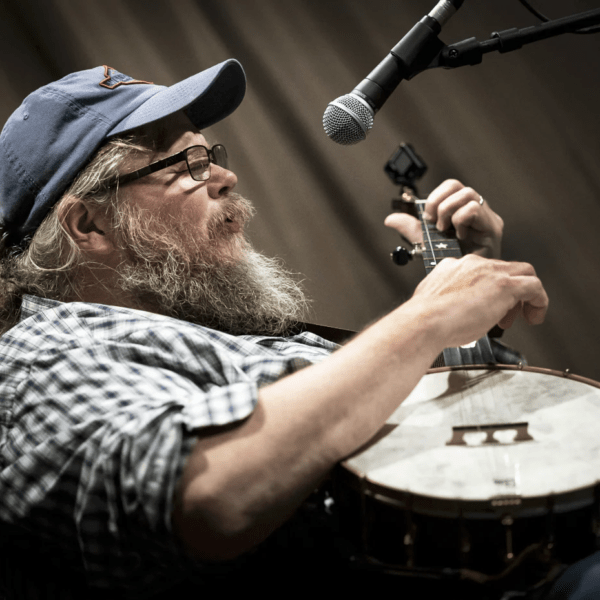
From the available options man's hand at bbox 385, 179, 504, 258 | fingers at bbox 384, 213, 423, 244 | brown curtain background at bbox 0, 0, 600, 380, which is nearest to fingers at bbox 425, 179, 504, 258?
man's hand at bbox 385, 179, 504, 258

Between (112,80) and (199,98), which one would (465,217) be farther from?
(112,80)

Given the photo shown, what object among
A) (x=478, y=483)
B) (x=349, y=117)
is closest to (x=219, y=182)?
(x=349, y=117)

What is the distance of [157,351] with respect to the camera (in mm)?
872

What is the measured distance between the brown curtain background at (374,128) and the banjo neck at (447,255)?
40 cm

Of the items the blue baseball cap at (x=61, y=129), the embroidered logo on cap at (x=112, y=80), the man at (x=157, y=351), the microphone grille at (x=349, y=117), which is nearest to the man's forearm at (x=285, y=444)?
the man at (x=157, y=351)

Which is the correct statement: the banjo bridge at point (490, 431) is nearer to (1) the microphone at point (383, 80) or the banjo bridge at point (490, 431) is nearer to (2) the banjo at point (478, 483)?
(2) the banjo at point (478, 483)

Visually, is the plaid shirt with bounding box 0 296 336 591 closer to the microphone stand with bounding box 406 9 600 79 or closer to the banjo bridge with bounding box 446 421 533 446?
the banjo bridge with bounding box 446 421 533 446

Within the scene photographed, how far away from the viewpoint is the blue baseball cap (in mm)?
1275

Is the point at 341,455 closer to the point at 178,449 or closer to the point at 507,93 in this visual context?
the point at 178,449

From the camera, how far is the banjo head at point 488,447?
2.22ft

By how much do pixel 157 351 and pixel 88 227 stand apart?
24.2 inches

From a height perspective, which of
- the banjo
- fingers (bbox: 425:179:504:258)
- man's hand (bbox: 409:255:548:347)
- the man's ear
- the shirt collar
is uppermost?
the man's ear

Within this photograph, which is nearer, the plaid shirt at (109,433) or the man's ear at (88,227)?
the plaid shirt at (109,433)

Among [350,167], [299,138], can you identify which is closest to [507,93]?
[350,167]
